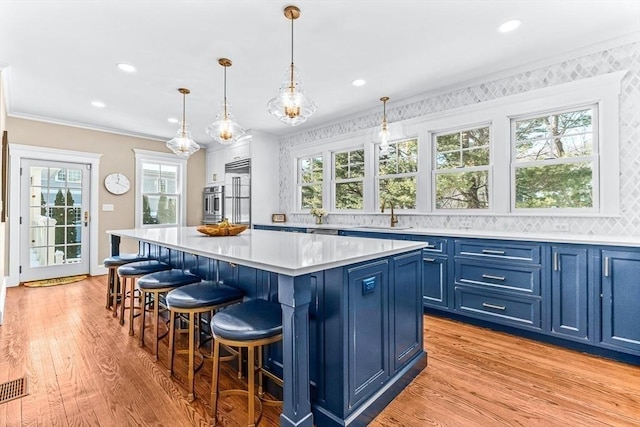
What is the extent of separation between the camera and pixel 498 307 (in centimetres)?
292

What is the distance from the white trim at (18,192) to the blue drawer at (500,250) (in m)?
5.86

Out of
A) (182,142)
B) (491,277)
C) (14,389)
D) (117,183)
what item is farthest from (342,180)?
(14,389)

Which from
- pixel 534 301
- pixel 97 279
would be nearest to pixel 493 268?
pixel 534 301

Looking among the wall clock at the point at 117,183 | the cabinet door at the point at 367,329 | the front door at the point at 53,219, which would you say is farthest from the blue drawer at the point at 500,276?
the front door at the point at 53,219

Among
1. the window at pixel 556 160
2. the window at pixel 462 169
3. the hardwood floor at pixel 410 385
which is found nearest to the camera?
the hardwood floor at pixel 410 385

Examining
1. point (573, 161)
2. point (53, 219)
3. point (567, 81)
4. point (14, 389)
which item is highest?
point (567, 81)

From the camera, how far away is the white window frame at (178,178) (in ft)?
19.5

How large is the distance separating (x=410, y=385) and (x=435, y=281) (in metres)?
1.52

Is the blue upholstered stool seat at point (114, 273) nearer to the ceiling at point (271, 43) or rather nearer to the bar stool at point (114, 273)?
the bar stool at point (114, 273)

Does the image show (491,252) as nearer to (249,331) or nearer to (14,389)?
(249,331)

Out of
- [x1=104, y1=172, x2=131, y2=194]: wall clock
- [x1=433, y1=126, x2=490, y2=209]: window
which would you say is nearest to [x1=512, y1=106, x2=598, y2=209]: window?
[x1=433, y1=126, x2=490, y2=209]: window

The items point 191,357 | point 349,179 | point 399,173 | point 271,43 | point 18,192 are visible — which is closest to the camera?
point 191,357

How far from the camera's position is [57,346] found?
2607mm

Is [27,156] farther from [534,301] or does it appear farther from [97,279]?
[534,301]
